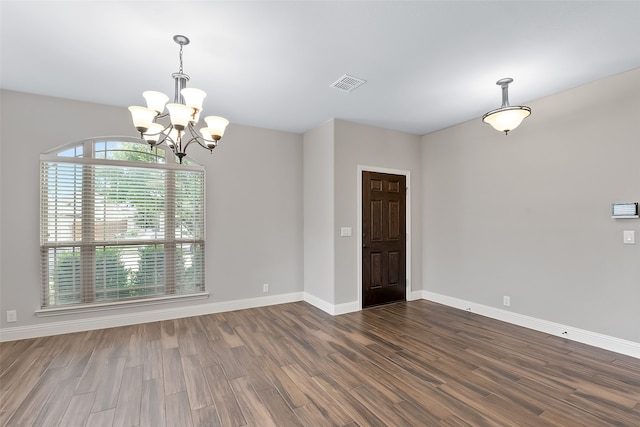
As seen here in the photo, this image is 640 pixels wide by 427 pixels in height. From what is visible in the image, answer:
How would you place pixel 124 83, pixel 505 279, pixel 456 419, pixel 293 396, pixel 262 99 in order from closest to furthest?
pixel 456 419 < pixel 293 396 < pixel 124 83 < pixel 262 99 < pixel 505 279

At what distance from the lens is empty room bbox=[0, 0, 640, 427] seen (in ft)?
7.04

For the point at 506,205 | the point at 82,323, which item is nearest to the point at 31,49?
the point at 82,323

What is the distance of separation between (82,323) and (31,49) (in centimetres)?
298

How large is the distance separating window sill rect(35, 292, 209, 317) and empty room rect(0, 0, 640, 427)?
26 millimetres

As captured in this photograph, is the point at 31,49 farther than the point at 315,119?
No

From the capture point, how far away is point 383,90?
3301mm

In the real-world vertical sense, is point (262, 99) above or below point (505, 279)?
above

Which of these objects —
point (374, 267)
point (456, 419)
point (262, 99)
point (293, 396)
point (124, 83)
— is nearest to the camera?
point (456, 419)

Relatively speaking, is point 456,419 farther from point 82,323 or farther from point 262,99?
point 82,323

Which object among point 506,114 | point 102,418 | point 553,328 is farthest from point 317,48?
point 553,328

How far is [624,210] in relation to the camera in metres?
2.88

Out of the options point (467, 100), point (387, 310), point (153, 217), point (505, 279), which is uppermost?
point (467, 100)

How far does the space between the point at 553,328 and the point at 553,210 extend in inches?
54.2

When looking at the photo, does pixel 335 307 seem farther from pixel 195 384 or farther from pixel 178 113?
pixel 178 113
